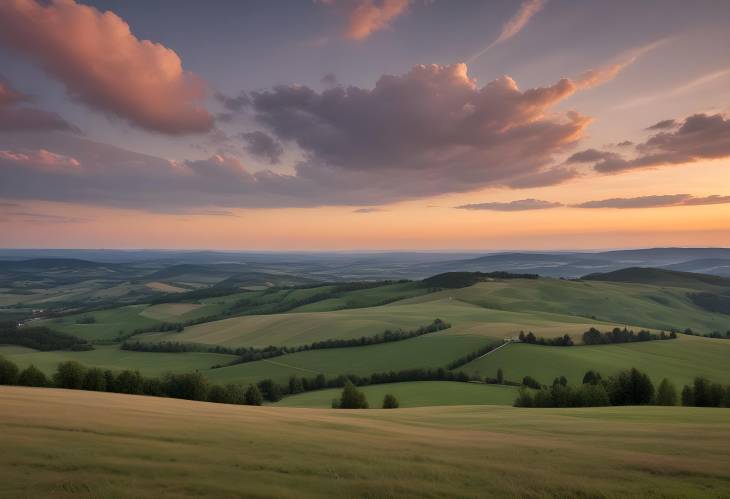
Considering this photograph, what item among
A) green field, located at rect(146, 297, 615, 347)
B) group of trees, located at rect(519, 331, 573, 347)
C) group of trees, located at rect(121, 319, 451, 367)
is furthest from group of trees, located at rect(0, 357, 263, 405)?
group of trees, located at rect(519, 331, 573, 347)

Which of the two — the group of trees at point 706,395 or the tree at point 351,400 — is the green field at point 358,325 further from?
the tree at point 351,400

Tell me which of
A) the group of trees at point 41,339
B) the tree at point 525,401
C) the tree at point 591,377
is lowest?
the group of trees at point 41,339

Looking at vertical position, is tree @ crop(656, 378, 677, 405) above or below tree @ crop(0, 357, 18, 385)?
below

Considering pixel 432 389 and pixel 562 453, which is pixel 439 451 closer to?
pixel 562 453

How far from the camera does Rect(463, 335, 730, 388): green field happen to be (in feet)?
313

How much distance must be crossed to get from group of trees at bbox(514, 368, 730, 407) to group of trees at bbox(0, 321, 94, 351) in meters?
158

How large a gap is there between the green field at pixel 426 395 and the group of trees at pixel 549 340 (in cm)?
3896

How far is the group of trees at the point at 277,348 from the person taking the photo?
13052cm

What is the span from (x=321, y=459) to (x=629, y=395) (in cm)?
6733

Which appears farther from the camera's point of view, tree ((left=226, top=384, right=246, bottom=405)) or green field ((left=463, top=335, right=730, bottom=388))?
green field ((left=463, top=335, right=730, bottom=388))

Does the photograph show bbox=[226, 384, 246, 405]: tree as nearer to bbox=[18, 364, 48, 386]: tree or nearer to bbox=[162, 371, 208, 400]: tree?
bbox=[162, 371, 208, 400]: tree

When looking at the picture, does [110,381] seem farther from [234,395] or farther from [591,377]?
[591,377]

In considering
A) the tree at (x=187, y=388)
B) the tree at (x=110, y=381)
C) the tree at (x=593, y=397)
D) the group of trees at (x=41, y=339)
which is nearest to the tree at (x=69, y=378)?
the tree at (x=110, y=381)

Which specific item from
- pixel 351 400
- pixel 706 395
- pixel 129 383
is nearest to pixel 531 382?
pixel 706 395
